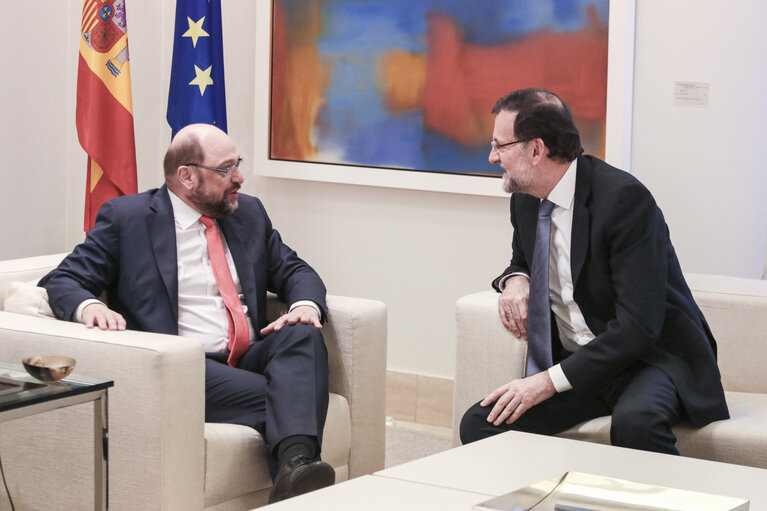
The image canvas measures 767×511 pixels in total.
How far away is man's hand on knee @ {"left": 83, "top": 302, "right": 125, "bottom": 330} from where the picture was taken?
301 centimetres

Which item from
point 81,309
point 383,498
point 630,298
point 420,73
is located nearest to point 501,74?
point 420,73

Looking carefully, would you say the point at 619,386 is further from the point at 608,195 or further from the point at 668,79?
the point at 668,79

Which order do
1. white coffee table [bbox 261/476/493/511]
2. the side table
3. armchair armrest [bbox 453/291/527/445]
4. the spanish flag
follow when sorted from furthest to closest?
the spanish flag
armchair armrest [bbox 453/291/527/445]
the side table
white coffee table [bbox 261/476/493/511]

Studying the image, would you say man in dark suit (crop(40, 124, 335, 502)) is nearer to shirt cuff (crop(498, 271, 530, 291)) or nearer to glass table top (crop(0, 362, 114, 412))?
glass table top (crop(0, 362, 114, 412))

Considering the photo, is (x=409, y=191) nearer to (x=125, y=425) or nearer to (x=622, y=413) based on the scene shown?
(x=622, y=413)

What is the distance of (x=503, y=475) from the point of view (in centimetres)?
229

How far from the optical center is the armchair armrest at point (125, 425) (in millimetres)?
2785

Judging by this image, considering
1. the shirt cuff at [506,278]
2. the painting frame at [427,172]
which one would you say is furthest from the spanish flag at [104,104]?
the shirt cuff at [506,278]

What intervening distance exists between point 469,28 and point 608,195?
1.73 meters

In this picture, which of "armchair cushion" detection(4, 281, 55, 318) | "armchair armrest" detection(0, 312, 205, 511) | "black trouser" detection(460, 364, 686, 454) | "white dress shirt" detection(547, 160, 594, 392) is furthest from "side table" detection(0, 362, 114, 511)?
"white dress shirt" detection(547, 160, 594, 392)

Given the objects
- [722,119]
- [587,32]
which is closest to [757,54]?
[722,119]

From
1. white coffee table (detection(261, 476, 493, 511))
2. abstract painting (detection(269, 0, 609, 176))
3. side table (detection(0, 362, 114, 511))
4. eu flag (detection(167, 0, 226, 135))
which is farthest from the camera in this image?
eu flag (detection(167, 0, 226, 135))

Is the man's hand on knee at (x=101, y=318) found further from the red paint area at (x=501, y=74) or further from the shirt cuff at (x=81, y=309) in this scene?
the red paint area at (x=501, y=74)

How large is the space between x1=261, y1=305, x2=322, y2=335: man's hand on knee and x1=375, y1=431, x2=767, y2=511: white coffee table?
909 mm
